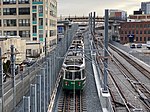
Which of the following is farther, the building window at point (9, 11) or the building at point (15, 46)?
the building window at point (9, 11)

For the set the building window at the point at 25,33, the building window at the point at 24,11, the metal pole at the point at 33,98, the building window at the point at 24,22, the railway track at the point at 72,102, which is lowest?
the railway track at the point at 72,102

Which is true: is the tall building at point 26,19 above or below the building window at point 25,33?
above

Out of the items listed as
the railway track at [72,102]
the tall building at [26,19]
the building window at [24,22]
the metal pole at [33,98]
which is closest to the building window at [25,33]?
the tall building at [26,19]

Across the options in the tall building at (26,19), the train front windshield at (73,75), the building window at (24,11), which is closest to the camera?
the train front windshield at (73,75)

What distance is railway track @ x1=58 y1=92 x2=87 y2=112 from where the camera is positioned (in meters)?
15.2

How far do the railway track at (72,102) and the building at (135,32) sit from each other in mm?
54210

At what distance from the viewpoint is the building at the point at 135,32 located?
69.2m

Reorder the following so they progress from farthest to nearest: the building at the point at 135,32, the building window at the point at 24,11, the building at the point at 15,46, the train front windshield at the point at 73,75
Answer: the building at the point at 135,32 → the building window at the point at 24,11 → the building at the point at 15,46 → the train front windshield at the point at 73,75

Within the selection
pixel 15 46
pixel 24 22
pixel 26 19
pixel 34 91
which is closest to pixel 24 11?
pixel 26 19

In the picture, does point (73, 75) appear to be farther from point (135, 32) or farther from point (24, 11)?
point (135, 32)

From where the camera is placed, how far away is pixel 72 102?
16547 mm

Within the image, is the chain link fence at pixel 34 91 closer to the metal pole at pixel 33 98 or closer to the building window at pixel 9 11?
the metal pole at pixel 33 98

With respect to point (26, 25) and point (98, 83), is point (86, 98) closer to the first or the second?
point (98, 83)

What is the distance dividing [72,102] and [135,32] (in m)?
57.7
